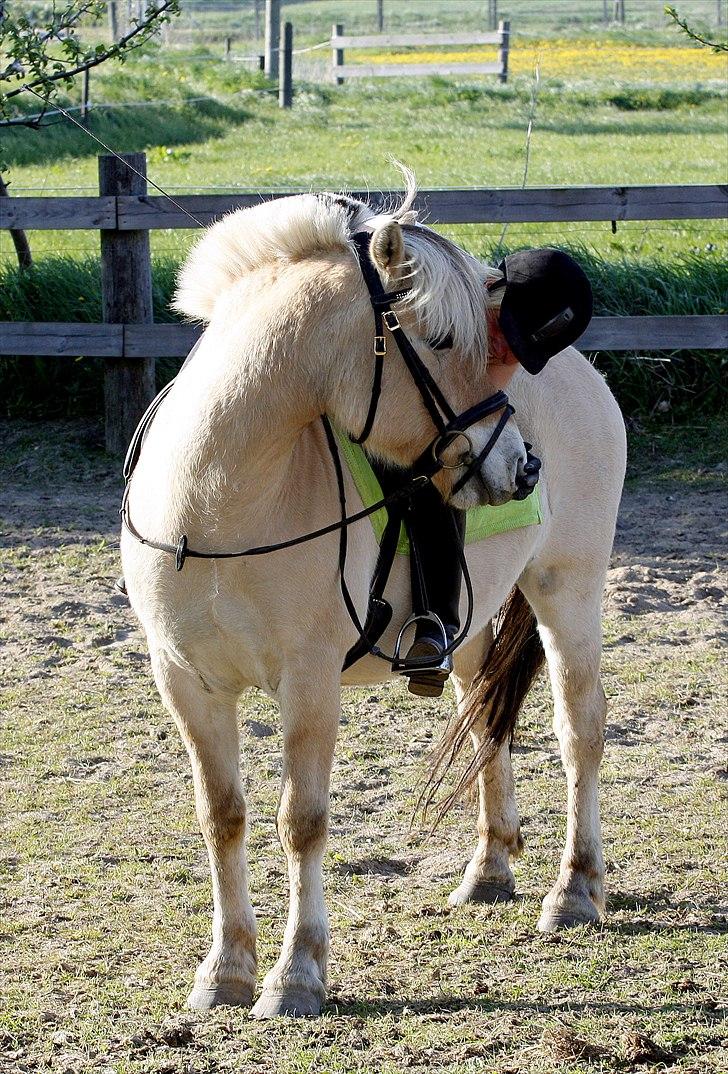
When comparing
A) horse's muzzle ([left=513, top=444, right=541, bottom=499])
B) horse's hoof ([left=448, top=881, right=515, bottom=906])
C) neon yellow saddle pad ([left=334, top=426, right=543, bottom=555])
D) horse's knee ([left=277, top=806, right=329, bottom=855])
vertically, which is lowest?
horse's hoof ([left=448, top=881, right=515, bottom=906])

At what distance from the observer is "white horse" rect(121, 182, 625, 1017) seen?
265 cm

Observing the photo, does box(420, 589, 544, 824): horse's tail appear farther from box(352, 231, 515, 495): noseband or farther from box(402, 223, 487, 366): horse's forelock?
box(402, 223, 487, 366): horse's forelock

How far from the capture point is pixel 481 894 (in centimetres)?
382

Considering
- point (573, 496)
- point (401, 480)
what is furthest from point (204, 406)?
point (573, 496)

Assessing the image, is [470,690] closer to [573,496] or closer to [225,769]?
[573,496]

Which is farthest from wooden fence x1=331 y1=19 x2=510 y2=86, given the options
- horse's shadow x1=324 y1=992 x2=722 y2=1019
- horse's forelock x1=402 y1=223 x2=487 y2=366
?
horse's shadow x1=324 y1=992 x2=722 y2=1019

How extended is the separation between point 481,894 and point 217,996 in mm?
1014

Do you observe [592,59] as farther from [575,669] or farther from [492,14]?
[575,669]

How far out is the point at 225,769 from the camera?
317 cm

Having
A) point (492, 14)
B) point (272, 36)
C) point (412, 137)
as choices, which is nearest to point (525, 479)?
point (412, 137)

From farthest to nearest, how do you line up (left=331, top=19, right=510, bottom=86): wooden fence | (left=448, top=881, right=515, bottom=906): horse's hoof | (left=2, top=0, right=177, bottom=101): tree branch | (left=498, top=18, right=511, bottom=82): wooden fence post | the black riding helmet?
(left=331, top=19, right=510, bottom=86): wooden fence, (left=498, top=18, right=511, bottom=82): wooden fence post, (left=2, top=0, right=177, bottom=101): tree branch, (left=448, top=881, right=515, bottom=906): horse's hoof, the black riding helmet

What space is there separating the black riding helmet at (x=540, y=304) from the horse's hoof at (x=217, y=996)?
1750 mm

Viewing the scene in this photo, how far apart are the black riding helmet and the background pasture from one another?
5.40ft

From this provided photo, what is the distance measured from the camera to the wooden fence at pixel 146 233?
7949 millimetres
